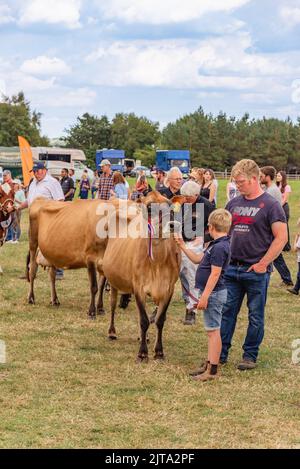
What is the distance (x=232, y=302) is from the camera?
6980 mm

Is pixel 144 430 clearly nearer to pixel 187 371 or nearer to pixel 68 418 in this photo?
pixel 68 418

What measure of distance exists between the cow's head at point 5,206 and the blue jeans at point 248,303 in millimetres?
6146

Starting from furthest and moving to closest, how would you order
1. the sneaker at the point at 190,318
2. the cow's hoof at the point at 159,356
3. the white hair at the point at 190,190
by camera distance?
the sneaker at the point at 190,318
the white hair at the point at 190,190
the cow's hoof at the point at 159,356

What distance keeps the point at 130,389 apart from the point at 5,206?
262 inches

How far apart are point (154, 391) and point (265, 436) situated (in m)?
1.37

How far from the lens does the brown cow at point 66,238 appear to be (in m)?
9.13

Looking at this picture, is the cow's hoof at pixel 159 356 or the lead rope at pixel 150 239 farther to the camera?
the cow's hoof at pixel 159 356

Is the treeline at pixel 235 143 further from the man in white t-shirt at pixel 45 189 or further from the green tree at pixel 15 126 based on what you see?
the man in white t-shirt at pixel 45 189

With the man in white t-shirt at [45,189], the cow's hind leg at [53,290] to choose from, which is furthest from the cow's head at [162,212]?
the man in white t-shirt at [45,189]

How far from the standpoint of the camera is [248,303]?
692cm

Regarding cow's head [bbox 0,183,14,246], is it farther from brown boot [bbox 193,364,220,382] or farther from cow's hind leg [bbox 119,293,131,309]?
brown boot [bbox 193,364,220,382]

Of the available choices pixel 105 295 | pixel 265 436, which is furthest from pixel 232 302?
pixel 105 295

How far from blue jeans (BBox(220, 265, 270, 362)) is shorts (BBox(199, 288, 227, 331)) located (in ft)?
1.32

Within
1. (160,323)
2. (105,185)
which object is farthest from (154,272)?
(105,185)
